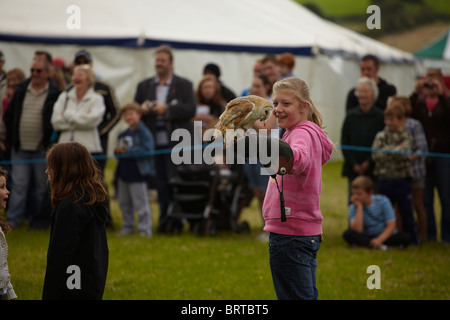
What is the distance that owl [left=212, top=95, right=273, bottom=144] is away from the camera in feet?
10.9

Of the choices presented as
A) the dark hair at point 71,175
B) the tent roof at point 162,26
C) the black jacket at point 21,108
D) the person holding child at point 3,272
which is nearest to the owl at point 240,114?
the dark hair at point 71,175

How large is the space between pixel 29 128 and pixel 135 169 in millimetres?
1494

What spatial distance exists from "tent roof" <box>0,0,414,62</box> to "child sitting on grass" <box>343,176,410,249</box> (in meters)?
7.40

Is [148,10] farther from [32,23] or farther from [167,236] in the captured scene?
[167,236]

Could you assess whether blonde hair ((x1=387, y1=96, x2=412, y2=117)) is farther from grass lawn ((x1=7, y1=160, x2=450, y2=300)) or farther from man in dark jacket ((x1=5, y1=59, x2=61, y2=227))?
man in dark jacket ((x1=5, y1=59, x2=61, y2=227))

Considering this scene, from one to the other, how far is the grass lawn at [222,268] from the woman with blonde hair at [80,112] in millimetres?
1262

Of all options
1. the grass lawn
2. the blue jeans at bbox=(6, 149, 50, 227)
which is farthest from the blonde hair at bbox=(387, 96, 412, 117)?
the blue jeans at bbox=(6, 149, 50, 227)

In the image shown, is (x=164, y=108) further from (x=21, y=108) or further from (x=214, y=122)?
(x=21, y=108)

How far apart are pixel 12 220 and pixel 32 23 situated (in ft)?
22.1

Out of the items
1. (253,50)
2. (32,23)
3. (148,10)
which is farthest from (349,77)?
(32,23)

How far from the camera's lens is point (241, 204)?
31.3 ft

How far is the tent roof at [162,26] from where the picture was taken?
14109 mm
